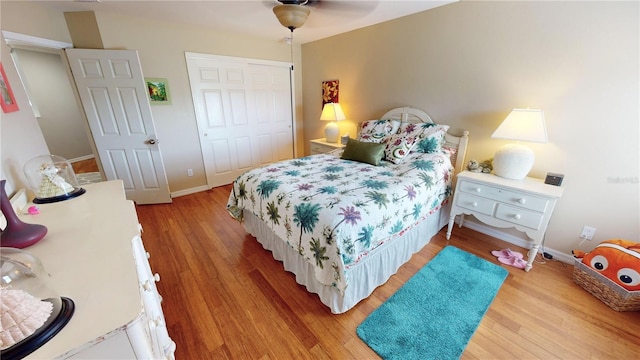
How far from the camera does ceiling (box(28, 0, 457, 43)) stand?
2.34 m

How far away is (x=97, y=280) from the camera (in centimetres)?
78

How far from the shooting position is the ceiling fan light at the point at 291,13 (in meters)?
1.88

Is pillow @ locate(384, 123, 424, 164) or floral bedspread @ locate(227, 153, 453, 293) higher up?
pillow @ locate(384, 123, 424, 164)

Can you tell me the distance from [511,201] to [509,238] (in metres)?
0.71

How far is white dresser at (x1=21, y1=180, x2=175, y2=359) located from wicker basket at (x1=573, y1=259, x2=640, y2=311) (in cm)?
272

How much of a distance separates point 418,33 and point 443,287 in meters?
2.65

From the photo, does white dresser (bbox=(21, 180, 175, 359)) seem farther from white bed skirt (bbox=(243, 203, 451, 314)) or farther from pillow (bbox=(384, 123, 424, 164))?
pillow (bbox=(384, 123, 424, 164))

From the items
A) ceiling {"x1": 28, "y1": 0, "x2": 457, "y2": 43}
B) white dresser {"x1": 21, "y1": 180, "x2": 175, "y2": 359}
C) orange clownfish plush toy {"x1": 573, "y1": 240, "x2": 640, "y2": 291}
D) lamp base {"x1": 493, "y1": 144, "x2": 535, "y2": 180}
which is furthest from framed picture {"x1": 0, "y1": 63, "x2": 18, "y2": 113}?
orange clownfish plush toy {"x1": 573, "y1": 240, "x2": 640, "y2": 291}

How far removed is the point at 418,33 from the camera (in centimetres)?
273

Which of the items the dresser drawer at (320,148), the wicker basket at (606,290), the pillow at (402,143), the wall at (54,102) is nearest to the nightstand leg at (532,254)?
the wicker basket at (606,290)

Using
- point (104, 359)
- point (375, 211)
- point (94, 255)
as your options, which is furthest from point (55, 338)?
point (375, 211)

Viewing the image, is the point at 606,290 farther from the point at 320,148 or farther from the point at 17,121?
the point at 17,121

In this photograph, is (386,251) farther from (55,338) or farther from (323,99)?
(323,99)

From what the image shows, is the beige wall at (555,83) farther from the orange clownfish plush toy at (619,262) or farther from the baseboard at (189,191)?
the baseboard at (189,191)
